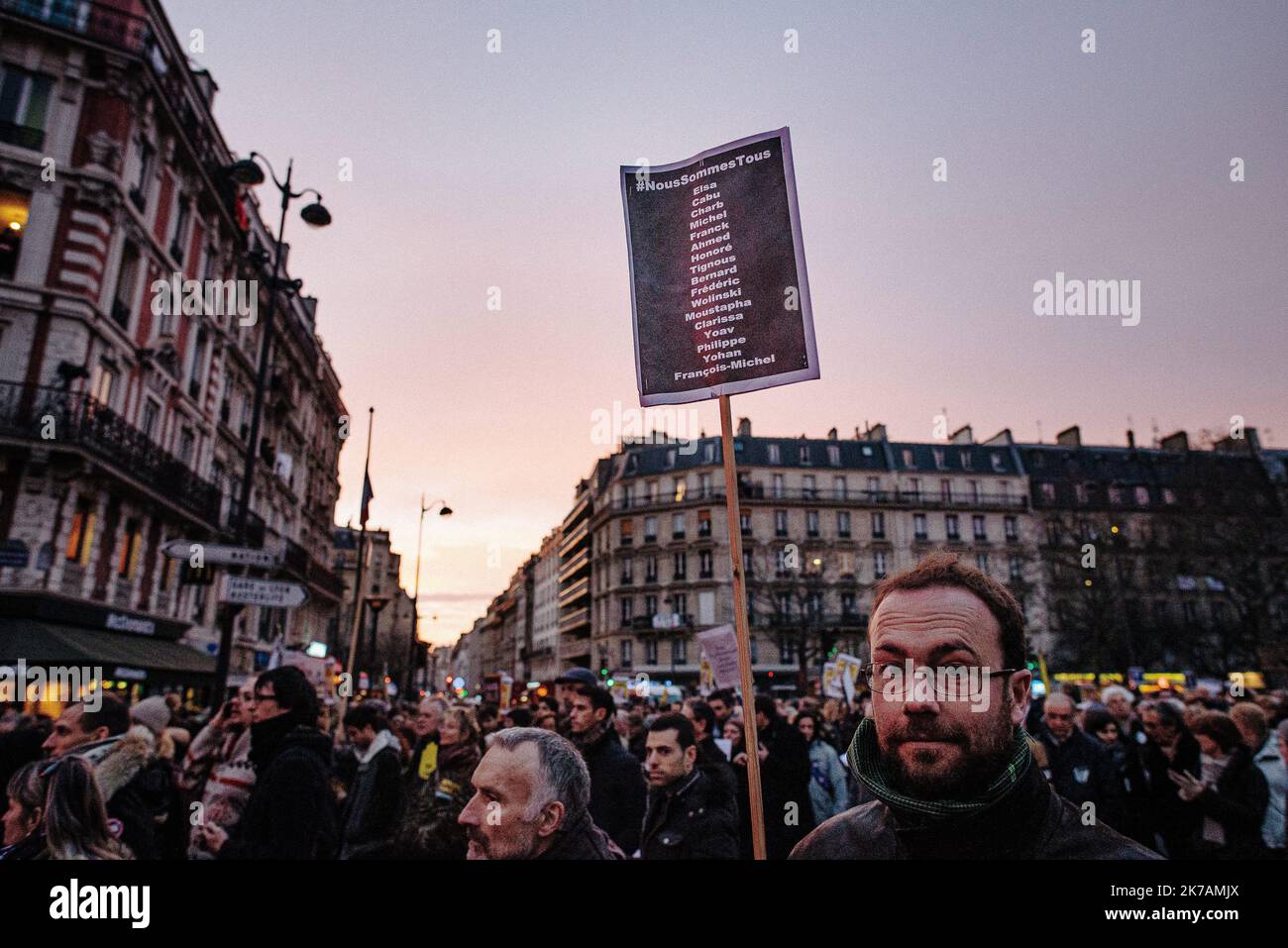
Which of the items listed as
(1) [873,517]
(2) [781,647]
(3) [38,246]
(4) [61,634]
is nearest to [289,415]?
(3) [38,246]

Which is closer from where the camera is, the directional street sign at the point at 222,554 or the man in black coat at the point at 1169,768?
the man in black coat at the point at 1169,768

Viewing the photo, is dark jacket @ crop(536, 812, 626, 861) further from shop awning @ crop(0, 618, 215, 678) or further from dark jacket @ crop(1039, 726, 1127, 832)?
shop awning @ crop(0, 618, 215, 678)

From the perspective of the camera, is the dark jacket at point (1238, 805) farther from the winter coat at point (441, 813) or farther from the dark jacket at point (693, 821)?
the winter coat at point (441, 813)

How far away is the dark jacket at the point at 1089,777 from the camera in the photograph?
21.5 ft

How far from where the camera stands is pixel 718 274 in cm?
323

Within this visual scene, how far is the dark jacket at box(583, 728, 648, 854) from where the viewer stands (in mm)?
5098

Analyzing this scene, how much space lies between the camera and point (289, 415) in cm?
3644

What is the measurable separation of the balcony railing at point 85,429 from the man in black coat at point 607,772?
16.5 metres

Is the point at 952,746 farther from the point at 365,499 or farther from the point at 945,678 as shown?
the point at 365,499

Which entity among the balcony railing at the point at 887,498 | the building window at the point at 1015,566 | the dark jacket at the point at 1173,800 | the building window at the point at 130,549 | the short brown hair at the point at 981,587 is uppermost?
the balcony railing at the point at 887,498

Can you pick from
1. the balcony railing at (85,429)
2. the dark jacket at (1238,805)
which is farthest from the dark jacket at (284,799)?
the balcony railing at (85,429)

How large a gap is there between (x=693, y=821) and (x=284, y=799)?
227 cm

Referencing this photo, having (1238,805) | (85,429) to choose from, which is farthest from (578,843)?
(85,429)

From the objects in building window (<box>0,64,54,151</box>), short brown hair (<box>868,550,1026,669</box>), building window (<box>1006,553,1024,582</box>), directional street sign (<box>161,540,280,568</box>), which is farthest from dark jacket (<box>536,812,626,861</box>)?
building window (<box>1006,553,1024,582</box>)
